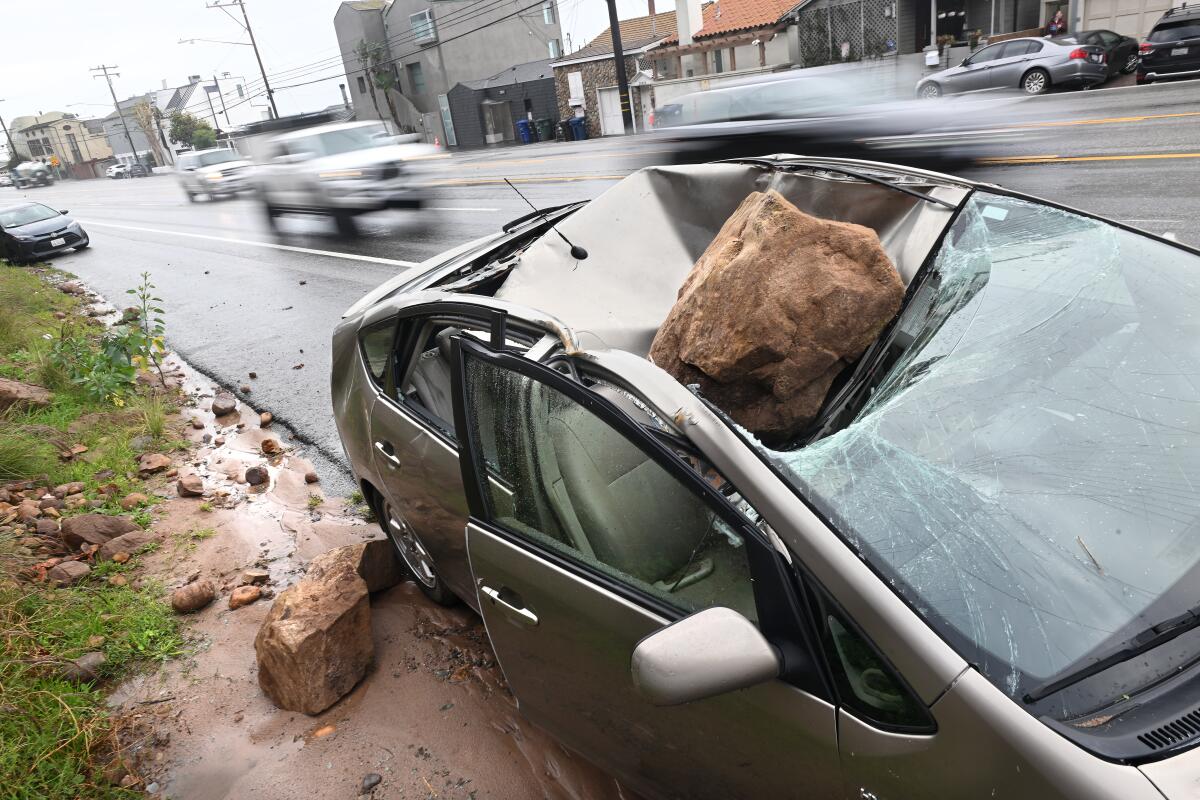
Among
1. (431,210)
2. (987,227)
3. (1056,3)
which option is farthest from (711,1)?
(987,227)

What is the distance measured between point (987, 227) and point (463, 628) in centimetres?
272

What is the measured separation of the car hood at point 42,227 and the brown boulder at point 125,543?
17.2 m

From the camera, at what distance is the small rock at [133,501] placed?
5.06 m

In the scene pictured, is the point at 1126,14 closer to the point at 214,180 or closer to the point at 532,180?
the point at 532,180

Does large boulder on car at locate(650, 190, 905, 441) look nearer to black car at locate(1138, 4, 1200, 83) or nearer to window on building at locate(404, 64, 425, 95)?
black car at locate(1138, 4, 1200, 83)

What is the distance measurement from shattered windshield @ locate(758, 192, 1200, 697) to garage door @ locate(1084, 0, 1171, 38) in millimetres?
24793

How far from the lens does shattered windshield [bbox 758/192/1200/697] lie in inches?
62.1

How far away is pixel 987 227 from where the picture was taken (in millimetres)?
2865

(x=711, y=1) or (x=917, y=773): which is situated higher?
(x=711, y=1)

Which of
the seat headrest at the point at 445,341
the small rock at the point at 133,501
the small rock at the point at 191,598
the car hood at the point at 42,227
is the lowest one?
the small rock at the point at 191,598

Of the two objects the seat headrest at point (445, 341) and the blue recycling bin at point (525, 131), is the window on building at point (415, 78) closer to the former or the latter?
the blue recycling bin at point (525, 131)

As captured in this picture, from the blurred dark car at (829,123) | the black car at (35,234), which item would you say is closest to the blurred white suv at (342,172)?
the blurred dark car at (829,123)

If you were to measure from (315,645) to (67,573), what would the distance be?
6.42 ft

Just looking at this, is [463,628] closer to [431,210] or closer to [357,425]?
[357,425]
